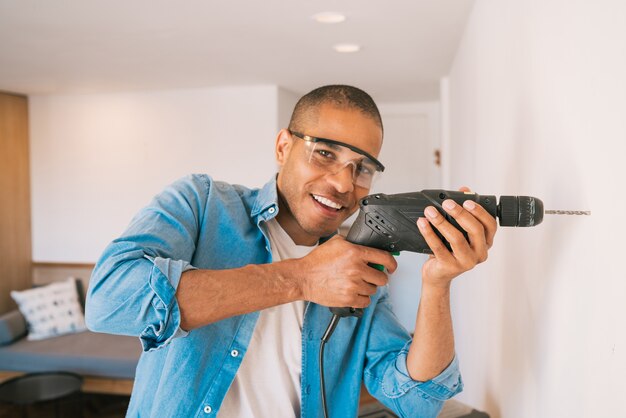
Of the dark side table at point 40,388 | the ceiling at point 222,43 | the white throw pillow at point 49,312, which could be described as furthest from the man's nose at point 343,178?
the white throw pillow at point 49,312

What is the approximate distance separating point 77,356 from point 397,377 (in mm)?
3472

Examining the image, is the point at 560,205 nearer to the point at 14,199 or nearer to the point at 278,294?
the point at 278,294

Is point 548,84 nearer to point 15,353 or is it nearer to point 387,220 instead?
point 387,220

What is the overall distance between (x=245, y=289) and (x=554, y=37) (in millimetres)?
654

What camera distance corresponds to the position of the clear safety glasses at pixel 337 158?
3.63ft

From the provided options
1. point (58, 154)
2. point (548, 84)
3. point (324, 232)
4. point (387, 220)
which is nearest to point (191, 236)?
point (324, 232)

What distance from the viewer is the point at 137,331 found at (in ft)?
2.83

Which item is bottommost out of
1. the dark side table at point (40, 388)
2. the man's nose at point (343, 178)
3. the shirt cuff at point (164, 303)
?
the dark side table at point (40, 388)

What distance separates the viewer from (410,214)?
2.73ft

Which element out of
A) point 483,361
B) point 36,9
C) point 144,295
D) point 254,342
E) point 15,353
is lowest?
point 15,353

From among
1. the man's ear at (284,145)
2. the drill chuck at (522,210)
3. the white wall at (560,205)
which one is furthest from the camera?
the man's ear at (284,145)

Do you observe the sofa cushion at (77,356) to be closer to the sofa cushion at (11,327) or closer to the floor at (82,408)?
the sofa cushion at (11,327)

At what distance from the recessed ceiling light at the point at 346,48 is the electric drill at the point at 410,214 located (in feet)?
7.66

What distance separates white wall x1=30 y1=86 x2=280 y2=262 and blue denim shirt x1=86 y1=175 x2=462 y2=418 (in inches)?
132
